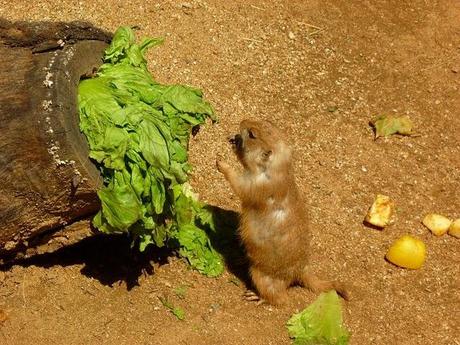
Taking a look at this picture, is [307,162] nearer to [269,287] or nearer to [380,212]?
[380,212]

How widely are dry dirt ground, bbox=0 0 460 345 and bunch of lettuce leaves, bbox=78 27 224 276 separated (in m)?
0.97

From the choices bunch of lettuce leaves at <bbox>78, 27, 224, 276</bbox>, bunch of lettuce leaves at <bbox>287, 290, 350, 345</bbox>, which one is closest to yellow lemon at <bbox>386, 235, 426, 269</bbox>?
bunch of lettuce leaves at <bbox>287, 290, 350, 345</bbox>

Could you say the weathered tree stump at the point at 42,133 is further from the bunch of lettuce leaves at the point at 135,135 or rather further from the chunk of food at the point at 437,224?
the chunk of food at the point at 437,224

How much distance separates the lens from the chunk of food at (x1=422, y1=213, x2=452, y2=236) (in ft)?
27.8

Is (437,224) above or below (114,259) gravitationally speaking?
below

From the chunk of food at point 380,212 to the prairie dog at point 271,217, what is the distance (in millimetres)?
1096

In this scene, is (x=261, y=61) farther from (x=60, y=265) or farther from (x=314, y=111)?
(x=60, y=265)

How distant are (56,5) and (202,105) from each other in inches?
148

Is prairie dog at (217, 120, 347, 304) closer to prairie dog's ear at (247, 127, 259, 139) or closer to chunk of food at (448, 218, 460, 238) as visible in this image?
prairie dog's ear at (247, 127, 259, 139)

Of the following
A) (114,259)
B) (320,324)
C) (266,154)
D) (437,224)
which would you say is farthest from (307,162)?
(114,259)

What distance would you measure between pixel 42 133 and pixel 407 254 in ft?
14.2

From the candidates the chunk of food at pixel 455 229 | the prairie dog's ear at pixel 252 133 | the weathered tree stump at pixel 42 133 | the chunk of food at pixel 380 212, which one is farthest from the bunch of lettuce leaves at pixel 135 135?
the chunk of food at pixel 455 229

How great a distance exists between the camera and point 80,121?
6.29 metres

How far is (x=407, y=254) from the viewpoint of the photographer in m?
8.06
